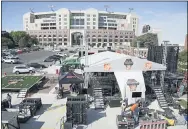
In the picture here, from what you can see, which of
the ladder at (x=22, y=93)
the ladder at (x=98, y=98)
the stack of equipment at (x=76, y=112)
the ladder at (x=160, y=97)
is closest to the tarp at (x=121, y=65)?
the ladder at (x=98, y=98)

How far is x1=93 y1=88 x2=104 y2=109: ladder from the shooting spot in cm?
1413

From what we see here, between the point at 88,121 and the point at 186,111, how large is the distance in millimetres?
5710

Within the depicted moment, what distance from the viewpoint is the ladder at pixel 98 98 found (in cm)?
1413

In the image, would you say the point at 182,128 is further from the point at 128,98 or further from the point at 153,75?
the point at 153,75

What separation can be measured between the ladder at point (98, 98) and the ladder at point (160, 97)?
3619 millimetres

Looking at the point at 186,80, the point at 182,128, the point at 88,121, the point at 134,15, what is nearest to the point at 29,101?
the point at 88,121

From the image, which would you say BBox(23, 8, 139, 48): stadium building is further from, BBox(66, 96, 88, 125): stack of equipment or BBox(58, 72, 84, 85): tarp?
BBox(66, 96, 88, 125): stack of equipment

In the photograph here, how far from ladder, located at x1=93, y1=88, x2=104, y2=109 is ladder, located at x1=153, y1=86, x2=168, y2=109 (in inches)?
142

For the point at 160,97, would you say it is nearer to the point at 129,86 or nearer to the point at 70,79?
the point at 129,86

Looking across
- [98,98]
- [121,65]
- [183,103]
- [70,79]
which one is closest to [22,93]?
[70,79]

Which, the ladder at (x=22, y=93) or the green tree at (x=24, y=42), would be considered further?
the green tree at (x=24, y=42)

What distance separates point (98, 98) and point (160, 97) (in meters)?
4.00

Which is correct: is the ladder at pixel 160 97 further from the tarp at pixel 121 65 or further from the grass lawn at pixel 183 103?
the tarp at pixel 121 65

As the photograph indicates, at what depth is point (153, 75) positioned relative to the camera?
17547mm
